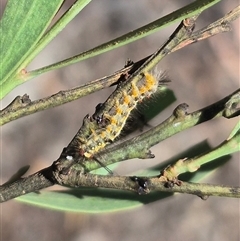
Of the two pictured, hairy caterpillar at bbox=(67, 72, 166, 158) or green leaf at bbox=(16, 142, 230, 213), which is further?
green leaf at bbox=(16, 142, 230, 213)

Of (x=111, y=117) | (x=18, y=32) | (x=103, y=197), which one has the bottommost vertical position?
(x=103, y=197)

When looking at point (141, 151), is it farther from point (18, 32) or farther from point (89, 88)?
point (18, 32)

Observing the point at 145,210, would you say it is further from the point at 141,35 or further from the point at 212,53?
the point at 141,35

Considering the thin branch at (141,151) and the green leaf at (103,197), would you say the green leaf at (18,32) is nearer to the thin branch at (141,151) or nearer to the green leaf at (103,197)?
the thin branch at (141,151)

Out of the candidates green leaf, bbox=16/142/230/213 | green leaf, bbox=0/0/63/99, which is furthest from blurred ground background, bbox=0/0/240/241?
green leaf, bbox=0/0/63/99

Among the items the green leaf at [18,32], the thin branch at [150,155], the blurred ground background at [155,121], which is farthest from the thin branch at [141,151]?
the blurred ground background at [155,121]

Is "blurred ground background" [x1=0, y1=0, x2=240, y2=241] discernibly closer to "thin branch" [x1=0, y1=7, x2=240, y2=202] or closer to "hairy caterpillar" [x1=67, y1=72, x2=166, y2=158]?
"hairy caterpillar" [x1=67, y1=72, x2=166, y2=158]

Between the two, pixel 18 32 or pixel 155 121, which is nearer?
pixel 18 32

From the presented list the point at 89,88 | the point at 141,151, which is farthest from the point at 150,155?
the point at 89,88
